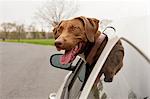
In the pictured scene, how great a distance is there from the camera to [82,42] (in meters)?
1.45

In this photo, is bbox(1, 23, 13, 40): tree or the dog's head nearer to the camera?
the dog's head

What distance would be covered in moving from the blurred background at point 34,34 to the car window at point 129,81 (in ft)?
8.16

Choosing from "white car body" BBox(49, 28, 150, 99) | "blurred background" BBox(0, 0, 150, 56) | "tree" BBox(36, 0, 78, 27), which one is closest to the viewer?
"white car body" BBox(49, 28, 150, 99)

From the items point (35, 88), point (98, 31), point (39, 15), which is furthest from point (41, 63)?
point (98, 31)

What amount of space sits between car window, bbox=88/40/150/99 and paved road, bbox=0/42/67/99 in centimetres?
376

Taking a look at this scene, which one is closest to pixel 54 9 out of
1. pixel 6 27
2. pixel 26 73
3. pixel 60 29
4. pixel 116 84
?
pixel 6 27

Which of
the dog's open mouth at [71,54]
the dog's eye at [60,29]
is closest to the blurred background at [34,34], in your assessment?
the dog's eye at [60,29]

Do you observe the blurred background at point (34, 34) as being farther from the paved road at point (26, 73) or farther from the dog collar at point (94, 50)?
the dog collar at point (94, 50)

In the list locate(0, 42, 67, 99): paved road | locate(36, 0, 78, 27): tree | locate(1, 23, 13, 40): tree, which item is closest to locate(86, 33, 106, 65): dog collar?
locate(36, 0, 78, 27): tree

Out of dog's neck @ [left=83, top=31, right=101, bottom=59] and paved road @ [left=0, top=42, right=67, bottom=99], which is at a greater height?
dog's neck @ [left=83, top=31, right=101, bottom=59]

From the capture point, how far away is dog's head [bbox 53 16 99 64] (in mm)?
1414

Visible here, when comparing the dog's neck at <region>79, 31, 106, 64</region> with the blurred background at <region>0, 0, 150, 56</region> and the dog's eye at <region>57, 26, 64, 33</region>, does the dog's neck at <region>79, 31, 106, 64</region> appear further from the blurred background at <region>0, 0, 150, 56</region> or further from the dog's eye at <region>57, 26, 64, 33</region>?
the blurred background at <region>0, 0, 150, 56</region>

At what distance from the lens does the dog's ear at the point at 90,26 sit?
56.8 inches

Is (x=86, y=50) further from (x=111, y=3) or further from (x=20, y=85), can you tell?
(x=20, y=85)
